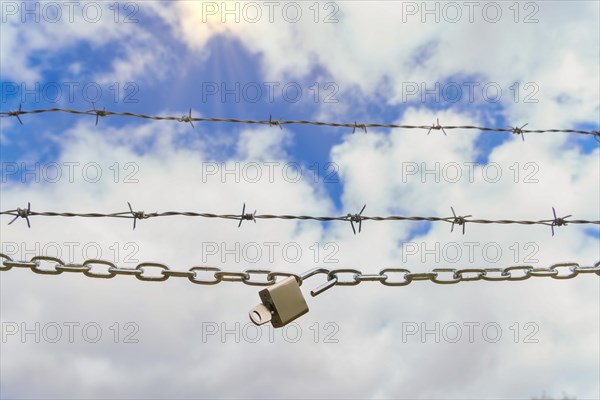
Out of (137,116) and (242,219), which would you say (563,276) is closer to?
(242,219)

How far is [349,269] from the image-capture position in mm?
3438

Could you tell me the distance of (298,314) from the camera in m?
3.34

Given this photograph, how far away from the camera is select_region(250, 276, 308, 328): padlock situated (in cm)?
328

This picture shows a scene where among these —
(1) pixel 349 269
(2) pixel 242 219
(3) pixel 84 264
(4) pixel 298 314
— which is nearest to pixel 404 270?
(1) pixel 349 269

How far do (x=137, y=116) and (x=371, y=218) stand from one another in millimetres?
1474

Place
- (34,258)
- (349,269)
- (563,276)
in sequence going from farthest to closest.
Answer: (563,276) → (349,269) → (34,258)

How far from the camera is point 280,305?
331 cm

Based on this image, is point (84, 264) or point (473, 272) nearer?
point (84, 264)

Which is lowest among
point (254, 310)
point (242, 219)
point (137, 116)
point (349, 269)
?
point (254, 310)

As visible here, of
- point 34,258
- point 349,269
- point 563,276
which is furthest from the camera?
point 563,276

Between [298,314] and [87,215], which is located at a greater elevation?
[87,215]

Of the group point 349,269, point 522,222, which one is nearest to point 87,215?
point 349,269

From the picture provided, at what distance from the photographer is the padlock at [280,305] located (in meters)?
3.28

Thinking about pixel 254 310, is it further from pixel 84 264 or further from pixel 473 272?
pixel 473 272
